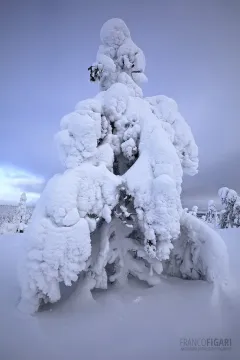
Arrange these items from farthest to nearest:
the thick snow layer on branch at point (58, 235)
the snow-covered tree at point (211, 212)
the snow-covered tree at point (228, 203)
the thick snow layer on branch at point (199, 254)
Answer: the snow-covered tree at point (211, 212) < the snow-covered tree at point (228, 203) < the thick snow layer on branch at point (199, 254) < the thick snow layer on branch at point (58, 235)

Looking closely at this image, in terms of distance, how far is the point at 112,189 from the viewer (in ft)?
10.8

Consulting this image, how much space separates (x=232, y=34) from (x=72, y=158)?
2.55 meters

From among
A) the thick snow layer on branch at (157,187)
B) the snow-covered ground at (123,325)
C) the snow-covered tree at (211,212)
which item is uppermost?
the snow-covered tree at (211,212)

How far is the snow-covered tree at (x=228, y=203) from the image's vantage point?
11.1m

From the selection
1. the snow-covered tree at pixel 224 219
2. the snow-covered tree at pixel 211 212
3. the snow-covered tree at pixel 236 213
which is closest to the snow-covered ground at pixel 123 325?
the snow-covered tree at pixel 236 213

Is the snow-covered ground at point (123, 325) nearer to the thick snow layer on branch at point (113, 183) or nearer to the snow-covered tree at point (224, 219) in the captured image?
the thick snow layer on branch at point (113, 183)

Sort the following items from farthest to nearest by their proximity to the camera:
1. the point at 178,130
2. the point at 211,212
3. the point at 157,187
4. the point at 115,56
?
1. the point at 211,212
2. the point at 115,56
3. the point at 178,130
4. the point at 157,187

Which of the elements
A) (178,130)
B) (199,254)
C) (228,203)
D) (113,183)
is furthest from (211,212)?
(113,183)

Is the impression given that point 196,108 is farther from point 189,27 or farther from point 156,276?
point 156,276

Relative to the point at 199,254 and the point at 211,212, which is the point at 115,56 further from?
the point at 211,212

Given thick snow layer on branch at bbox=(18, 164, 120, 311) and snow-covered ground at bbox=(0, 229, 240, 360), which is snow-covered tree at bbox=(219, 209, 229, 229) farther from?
thick snow layer on branch at bbox=(18, 164, 120, 311)

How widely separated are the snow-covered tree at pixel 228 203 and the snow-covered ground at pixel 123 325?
7.87 m

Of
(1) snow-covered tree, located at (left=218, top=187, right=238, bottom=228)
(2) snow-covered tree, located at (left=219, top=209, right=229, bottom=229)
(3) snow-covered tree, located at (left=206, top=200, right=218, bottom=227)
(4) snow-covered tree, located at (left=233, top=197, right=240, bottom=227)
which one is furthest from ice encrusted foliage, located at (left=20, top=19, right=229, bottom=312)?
(3) snow-covered tree, located at (left=206, top=200, right=218, bottom=227)

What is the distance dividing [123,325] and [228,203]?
9.72 meters
